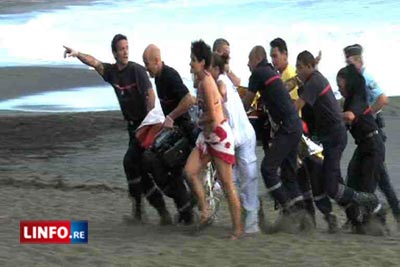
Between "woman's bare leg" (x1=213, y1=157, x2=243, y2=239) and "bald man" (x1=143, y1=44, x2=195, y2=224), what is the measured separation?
593mm

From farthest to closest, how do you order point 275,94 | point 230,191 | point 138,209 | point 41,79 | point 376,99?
point 41,79 → point 138,209 → point 376,99 → point 275,94 → point 230,191

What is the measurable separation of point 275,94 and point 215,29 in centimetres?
2679

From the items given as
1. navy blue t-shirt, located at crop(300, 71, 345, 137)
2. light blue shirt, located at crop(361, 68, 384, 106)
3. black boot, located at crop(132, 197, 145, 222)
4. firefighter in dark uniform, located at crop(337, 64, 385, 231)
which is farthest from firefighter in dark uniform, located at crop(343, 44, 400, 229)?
black boot, located at crop(132, 197, 145, 222)

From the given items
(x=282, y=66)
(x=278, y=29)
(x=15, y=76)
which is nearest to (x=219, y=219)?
(x=282, y=66)

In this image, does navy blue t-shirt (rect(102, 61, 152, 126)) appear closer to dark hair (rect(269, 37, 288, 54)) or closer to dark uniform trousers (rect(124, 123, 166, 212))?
dark uniform trousers (rect(124, 123, 166, 212))

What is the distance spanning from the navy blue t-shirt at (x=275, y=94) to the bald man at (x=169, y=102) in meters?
0.59

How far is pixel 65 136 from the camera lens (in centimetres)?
1720

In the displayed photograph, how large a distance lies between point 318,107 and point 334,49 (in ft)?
69.9

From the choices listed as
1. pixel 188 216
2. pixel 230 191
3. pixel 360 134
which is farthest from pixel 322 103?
pixel 188 216

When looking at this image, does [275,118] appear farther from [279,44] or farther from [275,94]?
[279,44]

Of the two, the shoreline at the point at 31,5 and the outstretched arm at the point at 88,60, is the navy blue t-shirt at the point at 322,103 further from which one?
the shoreline at the point at 31,5

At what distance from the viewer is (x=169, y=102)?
9.80m

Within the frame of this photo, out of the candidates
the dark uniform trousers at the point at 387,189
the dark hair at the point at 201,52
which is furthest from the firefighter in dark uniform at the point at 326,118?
the dark hair at the point at 201,52

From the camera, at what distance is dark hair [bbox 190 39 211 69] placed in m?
9.10
